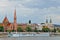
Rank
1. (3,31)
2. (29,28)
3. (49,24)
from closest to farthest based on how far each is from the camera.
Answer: (3,31) → (29,28) → (49,24)

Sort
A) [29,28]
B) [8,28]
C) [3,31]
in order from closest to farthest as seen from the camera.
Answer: [3,31] < [8,28] < [29,28]

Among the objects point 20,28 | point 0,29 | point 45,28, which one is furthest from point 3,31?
point 45,28

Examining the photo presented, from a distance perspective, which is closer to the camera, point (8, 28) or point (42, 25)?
point (8, 28)

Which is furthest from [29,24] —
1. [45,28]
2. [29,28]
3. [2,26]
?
[2,26]

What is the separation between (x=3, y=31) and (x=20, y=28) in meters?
9.22

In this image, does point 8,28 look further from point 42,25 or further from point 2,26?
point 42,25

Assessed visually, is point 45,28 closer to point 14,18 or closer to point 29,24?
point 29,24

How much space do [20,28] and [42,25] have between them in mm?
14344

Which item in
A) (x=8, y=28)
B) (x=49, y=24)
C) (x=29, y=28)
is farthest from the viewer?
(x=49, y=24)

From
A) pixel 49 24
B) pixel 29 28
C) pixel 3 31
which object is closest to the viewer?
pixel 3 31

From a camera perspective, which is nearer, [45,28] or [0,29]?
[0,29]

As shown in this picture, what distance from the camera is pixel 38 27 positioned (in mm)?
Answer: 81875

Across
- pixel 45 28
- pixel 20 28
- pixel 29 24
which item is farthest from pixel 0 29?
pixel 45 28

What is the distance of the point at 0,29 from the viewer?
6856cm
